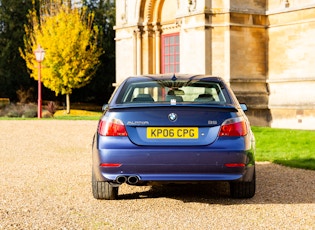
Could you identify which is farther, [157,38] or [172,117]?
[157,38]

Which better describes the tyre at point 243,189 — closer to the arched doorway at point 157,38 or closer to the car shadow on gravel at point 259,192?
the car shadow on gravel at point 259,192

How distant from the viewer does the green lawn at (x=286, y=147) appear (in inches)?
430

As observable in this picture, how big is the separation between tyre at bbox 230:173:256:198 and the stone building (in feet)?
43.0

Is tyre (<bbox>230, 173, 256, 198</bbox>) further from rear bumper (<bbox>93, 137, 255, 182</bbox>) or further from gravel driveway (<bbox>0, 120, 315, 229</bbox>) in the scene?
rear bumper (<bbox>93, 137, 255, 182</bbox>)

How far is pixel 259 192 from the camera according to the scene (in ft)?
24.2

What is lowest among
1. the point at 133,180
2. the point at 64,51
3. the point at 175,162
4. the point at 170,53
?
the point at 133,180

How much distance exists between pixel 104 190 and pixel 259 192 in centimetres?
192

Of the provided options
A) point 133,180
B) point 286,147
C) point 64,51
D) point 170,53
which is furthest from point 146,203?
point 64,51

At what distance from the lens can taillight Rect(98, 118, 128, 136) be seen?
248 inches

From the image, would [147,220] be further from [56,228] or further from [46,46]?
[46,46]

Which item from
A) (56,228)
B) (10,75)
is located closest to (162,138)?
(56,228)

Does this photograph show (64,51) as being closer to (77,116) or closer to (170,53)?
(77,116)

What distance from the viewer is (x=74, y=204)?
21.6 ft

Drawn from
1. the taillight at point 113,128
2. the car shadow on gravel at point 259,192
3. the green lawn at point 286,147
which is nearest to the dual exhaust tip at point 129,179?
the taillight at point 113,128
